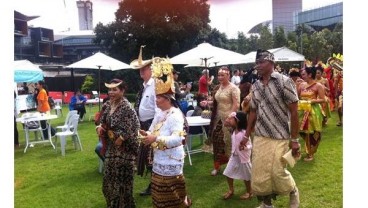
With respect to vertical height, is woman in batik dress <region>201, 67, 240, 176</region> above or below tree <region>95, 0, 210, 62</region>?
below

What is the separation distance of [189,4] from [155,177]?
20314 mm

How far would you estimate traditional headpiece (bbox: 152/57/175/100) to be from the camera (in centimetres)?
375

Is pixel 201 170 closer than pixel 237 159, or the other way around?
pixel 237 159

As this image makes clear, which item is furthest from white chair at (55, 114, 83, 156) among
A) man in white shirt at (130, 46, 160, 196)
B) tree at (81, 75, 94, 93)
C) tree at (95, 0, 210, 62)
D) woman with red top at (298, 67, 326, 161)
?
tree at (81, 75, 94, 93)

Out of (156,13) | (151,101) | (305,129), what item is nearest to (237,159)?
(151,101)

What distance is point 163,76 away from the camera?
→ 3.95 metres

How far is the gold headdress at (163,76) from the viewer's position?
375cm

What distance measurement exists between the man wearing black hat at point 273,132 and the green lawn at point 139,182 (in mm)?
914

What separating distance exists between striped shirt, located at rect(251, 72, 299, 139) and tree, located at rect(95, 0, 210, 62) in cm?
1790

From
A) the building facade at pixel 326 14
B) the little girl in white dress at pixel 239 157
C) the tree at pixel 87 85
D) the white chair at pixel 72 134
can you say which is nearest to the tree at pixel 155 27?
the tree at pixel 87 85

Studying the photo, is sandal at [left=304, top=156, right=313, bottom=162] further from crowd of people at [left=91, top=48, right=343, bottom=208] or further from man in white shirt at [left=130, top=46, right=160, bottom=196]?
man in white shirt at [left=130, top=46, right=160, bottom=196]

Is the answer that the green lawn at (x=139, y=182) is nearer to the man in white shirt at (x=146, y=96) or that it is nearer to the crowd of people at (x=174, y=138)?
the crowd of people at (x=174, y=138)
